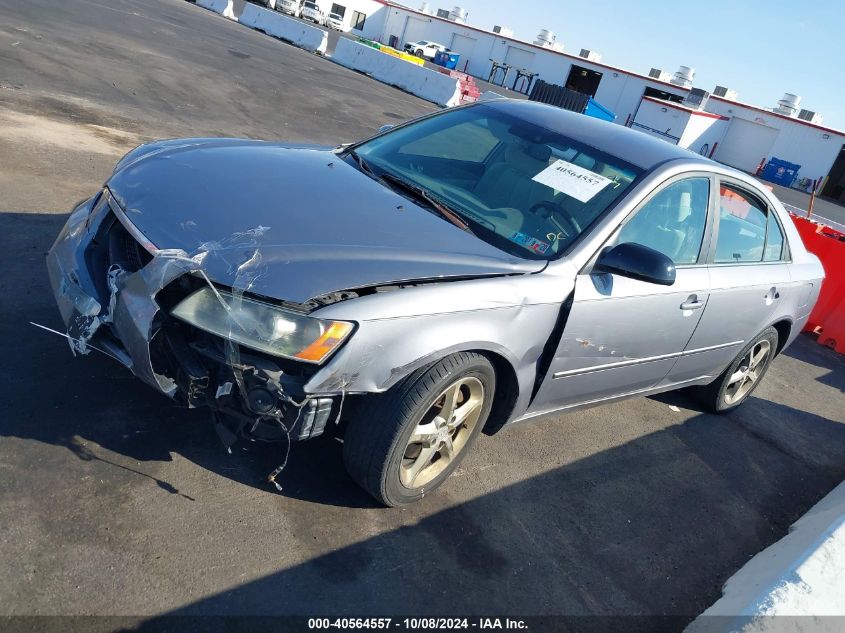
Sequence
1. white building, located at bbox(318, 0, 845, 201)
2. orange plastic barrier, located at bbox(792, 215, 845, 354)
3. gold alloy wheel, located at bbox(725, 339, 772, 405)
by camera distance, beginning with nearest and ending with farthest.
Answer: gold alloy wheel, located at bbox(725, 339, 772, 405), orange plastic barrier, located at bbox(792, 215, 845, 354), white building, located at bbox(318, 0, 845, 201)

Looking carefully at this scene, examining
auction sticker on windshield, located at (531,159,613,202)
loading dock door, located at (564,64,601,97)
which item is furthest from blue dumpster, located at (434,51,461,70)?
auction sticker on windshield, located at (531,159,613,202)

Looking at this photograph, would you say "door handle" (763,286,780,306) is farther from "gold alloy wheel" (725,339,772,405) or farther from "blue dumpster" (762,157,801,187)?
"blue dumpster" (762,157,801,187)

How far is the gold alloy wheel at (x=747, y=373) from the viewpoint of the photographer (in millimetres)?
5102

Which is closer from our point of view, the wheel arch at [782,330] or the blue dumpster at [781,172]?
the wheel arch at [782,330]

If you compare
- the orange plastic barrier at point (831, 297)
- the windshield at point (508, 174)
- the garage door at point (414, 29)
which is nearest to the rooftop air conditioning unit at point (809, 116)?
the garage door at point (414, 29)

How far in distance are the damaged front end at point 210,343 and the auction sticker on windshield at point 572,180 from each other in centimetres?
157

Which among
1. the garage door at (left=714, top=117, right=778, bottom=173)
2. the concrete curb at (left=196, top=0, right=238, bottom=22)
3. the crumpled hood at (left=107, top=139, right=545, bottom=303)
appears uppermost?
the garage door at (left=714, top=117, right=778, bottom=173)

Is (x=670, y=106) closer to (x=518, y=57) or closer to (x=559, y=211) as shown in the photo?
(x=518, y=57)

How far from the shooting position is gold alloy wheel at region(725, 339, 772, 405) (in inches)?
201

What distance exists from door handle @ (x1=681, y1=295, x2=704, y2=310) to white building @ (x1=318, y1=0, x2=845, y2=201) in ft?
112

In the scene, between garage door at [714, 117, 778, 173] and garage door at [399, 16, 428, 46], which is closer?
garage door at [714, 117, 778, 173]

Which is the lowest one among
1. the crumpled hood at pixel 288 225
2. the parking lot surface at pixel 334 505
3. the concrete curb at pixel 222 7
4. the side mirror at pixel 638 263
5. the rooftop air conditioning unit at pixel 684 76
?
the parking lot surface at pixel 334 505

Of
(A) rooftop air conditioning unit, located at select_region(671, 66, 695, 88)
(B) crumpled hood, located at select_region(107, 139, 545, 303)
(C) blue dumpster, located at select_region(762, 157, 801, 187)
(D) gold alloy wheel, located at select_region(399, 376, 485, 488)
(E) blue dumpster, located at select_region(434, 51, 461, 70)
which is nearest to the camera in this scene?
(B) crumpled hood, located at select_region(107, 139, 545, 303)

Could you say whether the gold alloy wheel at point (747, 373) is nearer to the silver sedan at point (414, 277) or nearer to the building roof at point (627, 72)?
the silver sedan at point (414, 277)
